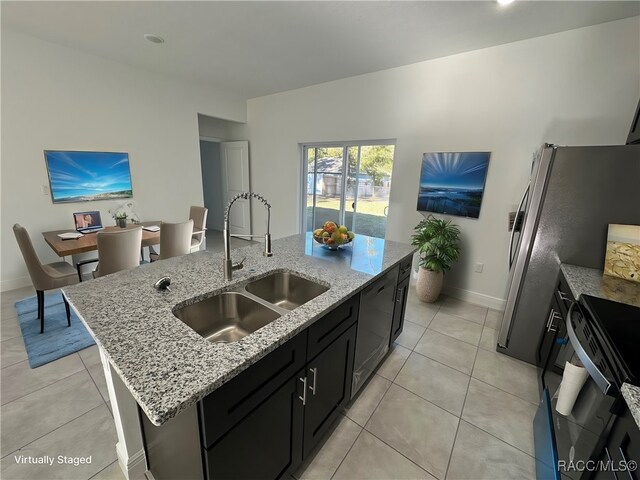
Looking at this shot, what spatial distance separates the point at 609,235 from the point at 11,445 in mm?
3825

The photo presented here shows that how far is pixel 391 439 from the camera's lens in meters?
1.55

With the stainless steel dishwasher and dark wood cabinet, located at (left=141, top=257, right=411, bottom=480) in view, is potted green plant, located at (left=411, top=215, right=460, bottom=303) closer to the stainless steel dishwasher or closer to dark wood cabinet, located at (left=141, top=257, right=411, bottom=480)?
the stainless steel dishwasher

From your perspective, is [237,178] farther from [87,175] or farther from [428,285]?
[428,285]

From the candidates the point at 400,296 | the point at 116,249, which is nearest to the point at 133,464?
the point at 116,249

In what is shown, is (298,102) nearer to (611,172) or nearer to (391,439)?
(611,172)

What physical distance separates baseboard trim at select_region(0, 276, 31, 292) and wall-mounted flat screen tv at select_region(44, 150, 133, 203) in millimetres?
1038

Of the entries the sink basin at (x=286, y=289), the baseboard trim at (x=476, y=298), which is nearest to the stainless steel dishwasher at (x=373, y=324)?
the sink basin at (x=286, y=289)

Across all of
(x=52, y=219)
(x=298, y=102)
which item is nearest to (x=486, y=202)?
(x=298, y=102)

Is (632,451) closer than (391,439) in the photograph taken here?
Yes

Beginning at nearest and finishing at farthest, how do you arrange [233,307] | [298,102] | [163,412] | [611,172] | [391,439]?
[163,412] → [233,307] → [391,439] → [611,172] → [298,102]

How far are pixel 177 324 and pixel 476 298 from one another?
334cm

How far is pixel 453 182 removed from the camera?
3117 mm

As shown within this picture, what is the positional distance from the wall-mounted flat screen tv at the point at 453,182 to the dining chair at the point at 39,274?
3838 mm

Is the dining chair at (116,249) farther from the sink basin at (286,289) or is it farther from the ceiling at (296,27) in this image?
the ceiling at (296,27)
